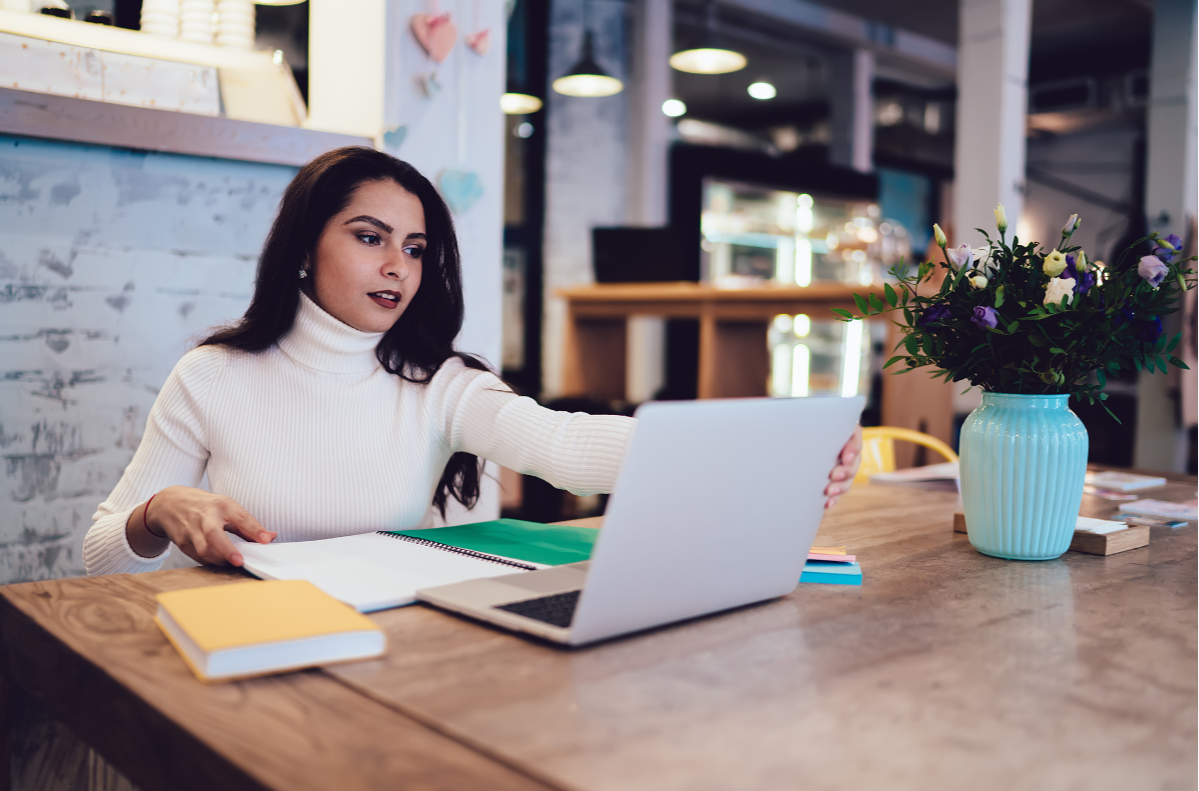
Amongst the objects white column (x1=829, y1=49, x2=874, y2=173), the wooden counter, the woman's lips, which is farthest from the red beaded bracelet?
white column (x1=829, y1=49, x2=874, y2=173)

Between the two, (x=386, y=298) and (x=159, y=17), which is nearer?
(x=386, y=298)

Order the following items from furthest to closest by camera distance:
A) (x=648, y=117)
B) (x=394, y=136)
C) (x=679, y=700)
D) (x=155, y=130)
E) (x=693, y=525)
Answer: (x=648, y=117)
(x=394, y=136)
(x=155, y=130)
(x=693, y=525)
(x=679, y=700)

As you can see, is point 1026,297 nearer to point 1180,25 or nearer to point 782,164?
point 1180,25

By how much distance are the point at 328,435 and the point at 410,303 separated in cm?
28

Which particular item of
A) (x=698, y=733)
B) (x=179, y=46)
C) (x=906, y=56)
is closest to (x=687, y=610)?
(x=698, y=733)

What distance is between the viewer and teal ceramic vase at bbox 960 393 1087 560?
3.80ft

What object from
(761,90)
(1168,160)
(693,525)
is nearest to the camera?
(693,525)

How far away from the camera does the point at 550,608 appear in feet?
2.77

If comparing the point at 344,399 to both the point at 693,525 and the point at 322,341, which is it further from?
the point at 693,525

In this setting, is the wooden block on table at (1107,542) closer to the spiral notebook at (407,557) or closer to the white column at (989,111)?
the spiral notebook at (407,557)

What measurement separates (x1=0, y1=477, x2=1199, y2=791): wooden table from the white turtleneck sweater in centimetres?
39

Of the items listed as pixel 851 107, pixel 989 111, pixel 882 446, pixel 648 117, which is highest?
pixel 851 107

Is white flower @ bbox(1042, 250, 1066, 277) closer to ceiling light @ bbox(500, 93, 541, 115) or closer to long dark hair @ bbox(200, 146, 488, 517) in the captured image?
long dark hair @ bbox(200, 146, 488, 517)

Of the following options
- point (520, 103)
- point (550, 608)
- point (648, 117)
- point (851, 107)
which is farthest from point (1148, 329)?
point (851, 107)
